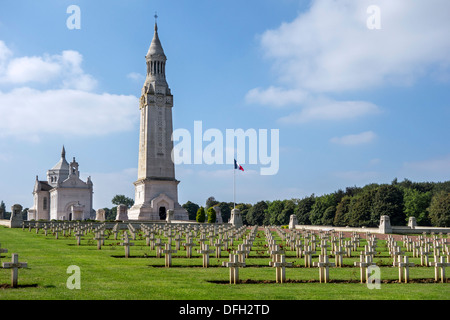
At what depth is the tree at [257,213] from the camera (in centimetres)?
12164

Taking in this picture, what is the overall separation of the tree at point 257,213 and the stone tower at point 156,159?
156 feet

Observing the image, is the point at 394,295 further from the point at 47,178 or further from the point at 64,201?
the point at 47,178

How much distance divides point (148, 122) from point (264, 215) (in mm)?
52621

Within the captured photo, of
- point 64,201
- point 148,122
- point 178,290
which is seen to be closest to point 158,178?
point 148,122

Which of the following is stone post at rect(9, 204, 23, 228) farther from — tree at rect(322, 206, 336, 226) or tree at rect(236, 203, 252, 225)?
tree at rect(236, 203, 252, 225)

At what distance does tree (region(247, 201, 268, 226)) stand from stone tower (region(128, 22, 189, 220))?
47.5 meters

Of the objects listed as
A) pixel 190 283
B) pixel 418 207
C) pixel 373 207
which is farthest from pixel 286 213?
pixel 190 283

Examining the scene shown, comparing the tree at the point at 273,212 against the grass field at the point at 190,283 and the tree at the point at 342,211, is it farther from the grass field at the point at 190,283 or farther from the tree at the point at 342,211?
the grass field at the point at 190,283

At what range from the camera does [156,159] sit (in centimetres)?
7569

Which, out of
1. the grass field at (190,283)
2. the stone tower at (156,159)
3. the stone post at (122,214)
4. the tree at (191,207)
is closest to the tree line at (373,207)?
the tree at (191,207)

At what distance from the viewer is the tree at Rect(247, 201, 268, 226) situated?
121637 mm

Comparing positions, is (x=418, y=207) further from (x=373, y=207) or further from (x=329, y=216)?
(x=329, y=216)

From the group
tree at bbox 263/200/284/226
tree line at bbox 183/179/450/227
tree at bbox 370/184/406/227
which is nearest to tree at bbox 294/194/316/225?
tree line at bbox 183/179/450/227

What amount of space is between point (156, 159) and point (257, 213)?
50937mm
